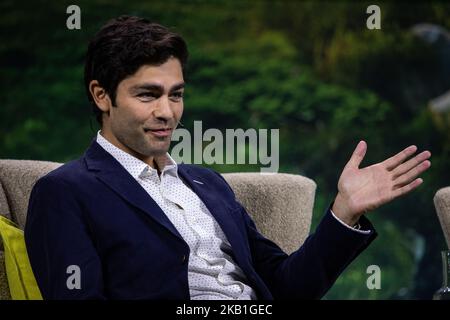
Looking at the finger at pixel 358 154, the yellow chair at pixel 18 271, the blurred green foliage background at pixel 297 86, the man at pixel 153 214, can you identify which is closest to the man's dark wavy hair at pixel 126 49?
the man at pixel 153 214

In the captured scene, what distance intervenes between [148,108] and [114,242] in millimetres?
367

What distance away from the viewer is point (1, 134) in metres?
6.13

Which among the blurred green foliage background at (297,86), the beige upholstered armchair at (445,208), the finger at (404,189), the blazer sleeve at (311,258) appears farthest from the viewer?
the blurred green foliage background at (297,86)

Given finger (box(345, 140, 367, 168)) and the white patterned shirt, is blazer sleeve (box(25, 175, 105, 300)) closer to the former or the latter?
the white patterned shirt

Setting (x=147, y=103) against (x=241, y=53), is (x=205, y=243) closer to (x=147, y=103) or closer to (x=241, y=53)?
(x=147, y=103)

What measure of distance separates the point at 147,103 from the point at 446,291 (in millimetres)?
976

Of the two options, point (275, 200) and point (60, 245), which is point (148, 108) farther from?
point (275, 200)

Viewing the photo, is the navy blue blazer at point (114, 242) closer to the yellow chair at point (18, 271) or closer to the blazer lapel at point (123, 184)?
the blazer lapel at point (123, 184)

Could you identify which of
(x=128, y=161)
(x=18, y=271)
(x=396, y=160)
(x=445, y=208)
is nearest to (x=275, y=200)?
(x=445, y=208)

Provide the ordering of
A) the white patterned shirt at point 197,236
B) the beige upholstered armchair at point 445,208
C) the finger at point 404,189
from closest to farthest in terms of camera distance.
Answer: the finger at point 404,189 → the white patterned shirt at point 197,236 → the beige upholstered armchair at point 445,208

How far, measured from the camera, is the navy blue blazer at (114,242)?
2082mm

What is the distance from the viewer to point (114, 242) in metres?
2.14

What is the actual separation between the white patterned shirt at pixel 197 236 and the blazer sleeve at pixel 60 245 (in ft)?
0.72

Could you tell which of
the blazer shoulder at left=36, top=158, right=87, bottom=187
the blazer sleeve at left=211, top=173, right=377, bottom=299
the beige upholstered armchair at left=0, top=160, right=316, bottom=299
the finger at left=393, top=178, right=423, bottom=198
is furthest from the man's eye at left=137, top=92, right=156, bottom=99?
the finger at left=393, top=178, right=423, bottom=198
